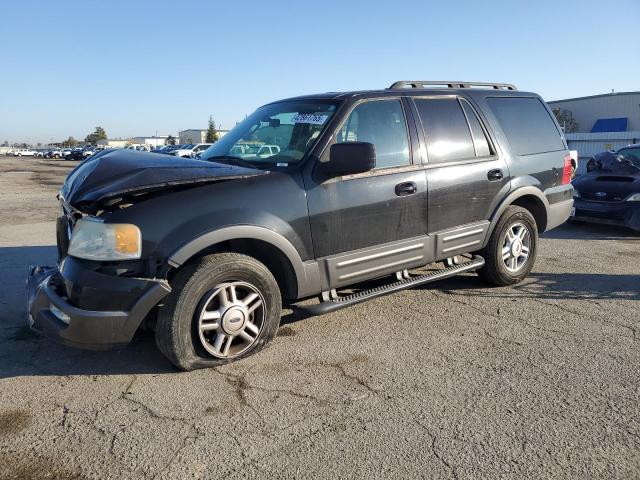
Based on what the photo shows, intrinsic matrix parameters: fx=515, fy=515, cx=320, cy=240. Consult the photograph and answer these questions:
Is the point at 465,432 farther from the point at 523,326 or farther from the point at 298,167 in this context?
the point at 298,167

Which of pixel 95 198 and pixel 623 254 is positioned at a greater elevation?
pixel 95 198

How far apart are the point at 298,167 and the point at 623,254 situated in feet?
17.4

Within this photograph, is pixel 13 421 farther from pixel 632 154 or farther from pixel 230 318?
pixel 632 154

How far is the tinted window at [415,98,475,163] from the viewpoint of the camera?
456 cm

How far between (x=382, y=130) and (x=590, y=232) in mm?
6012

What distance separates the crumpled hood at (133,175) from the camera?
320 cm

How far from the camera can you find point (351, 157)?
3.69 metres

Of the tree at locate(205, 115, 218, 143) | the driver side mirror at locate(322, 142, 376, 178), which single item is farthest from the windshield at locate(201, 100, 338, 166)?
the tree at locate(205, 115, 218, 143)

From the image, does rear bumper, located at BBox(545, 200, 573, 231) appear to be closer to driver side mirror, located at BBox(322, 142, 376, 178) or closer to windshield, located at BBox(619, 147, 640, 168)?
driver side mirror, located at BBox(322, 142, 376, 178)

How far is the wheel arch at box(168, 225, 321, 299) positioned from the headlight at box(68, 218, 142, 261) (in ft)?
0.77

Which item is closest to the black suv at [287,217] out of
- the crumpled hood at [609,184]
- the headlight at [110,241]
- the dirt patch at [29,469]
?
the headlight at [110,241]

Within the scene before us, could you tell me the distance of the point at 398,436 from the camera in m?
2.75

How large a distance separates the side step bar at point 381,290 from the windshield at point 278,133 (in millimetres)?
1122

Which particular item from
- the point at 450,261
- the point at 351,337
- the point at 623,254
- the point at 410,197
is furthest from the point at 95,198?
the point at 623,254
